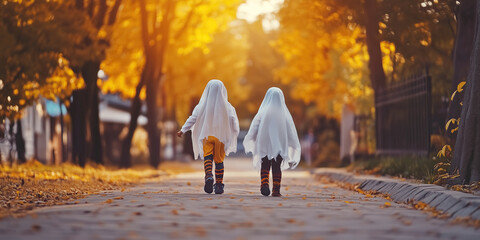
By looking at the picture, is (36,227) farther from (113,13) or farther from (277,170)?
(113,13)

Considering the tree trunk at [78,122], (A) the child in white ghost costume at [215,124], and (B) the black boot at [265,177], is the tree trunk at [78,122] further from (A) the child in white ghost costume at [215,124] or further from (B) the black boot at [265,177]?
(B) the black boot at [265,177]

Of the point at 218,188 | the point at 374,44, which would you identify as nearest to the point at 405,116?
the point at 374,44

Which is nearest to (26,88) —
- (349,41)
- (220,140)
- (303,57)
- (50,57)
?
(50,57)

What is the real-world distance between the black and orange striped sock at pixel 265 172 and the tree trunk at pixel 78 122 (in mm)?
10414

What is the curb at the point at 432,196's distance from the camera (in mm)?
9398

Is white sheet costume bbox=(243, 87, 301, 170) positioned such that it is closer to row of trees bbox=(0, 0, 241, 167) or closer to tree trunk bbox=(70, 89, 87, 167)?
row of trees bbox=(0, 0, 241, 167)

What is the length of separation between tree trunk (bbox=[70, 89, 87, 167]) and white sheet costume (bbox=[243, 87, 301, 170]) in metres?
10.1

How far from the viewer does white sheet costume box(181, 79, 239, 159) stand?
13859 mm

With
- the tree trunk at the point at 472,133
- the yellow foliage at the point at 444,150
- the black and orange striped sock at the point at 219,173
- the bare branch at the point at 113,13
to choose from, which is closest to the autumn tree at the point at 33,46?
the bare branch at the point at 113,13

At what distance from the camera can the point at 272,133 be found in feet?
44.6

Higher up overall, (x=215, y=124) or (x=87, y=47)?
(x=87, y=47)

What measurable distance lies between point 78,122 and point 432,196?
549 inches

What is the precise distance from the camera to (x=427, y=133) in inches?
676

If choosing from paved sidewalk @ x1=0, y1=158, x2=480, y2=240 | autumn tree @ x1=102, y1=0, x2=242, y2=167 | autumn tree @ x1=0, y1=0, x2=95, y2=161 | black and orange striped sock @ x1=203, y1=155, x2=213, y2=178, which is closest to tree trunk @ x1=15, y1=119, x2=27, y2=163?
autumn tree @ x1=0, y1=0, x2=95, y2=161
